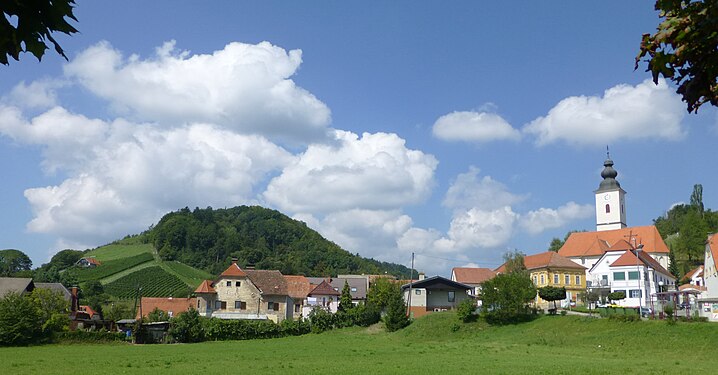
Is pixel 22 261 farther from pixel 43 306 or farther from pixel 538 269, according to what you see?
pixel 538 269

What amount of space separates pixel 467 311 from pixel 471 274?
4357cm

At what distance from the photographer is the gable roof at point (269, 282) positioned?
3305 inches

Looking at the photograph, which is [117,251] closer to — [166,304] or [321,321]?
[166,304]

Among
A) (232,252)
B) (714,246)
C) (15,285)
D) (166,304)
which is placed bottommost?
(166,304)

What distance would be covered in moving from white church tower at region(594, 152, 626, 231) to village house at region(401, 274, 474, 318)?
142ft

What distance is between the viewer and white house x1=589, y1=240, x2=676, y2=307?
7269cm

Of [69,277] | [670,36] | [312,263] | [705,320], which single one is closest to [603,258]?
[705,320]

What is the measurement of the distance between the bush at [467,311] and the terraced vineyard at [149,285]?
68.8 m

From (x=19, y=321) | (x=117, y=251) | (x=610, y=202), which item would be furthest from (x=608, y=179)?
(x=117, y=251)

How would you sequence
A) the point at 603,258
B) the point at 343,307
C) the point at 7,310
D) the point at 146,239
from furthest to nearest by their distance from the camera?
the point at 146,239
the point at 603,258
the point at 343,307
the point at 7,310

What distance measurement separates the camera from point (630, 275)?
7375 centimetres

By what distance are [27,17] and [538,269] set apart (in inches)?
3263

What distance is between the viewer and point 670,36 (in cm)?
488

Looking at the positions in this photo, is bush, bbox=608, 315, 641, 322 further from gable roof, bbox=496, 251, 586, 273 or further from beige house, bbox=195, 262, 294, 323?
beige house, bbox=195, 262, 294, 323
